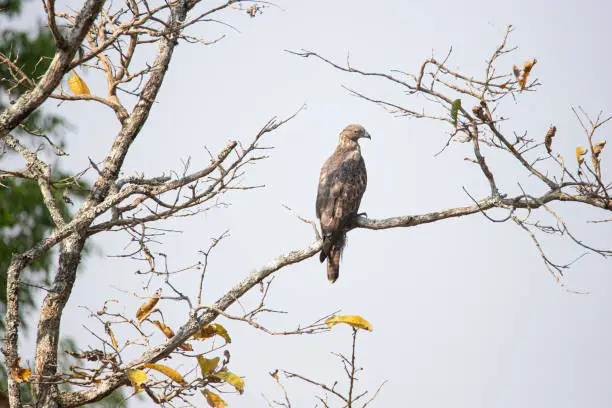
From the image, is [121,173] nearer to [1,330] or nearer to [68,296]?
[68,296]

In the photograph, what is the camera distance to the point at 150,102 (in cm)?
521

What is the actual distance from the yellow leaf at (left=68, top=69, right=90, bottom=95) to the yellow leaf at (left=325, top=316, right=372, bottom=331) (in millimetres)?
2649

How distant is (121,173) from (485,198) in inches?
101

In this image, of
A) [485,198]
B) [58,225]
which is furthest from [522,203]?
[58,225]

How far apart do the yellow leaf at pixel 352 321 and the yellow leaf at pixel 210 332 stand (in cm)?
86

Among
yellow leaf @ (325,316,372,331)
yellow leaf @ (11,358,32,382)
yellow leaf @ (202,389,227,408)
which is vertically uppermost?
yellow leaf @ (325,316,372,331)

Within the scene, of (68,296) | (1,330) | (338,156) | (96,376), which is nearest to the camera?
(96,376)

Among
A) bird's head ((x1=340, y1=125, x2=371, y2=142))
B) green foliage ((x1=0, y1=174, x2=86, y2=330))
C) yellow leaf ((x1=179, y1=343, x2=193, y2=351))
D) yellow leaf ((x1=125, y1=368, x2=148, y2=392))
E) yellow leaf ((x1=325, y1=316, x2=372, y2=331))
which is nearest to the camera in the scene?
yellow leaf ((x1=325, y1=316, x2=372, y2=331))

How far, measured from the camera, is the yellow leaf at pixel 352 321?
385 cm

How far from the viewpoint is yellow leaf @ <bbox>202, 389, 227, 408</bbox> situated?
4152mm

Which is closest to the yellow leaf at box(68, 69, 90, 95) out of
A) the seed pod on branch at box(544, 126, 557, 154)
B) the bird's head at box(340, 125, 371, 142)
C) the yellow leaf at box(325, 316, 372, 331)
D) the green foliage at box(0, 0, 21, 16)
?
the yellow leaf at box(325, 316, 372, 331)

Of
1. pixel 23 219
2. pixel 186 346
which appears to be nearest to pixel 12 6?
pixel 23 219

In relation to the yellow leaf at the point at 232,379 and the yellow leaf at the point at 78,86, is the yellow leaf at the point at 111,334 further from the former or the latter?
the yellow leaf at the point at 78,86

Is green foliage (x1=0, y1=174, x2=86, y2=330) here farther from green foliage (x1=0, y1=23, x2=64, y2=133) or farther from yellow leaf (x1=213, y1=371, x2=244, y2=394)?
yellow leaf (x1=213, y1=371, x2=244, y2=394)
